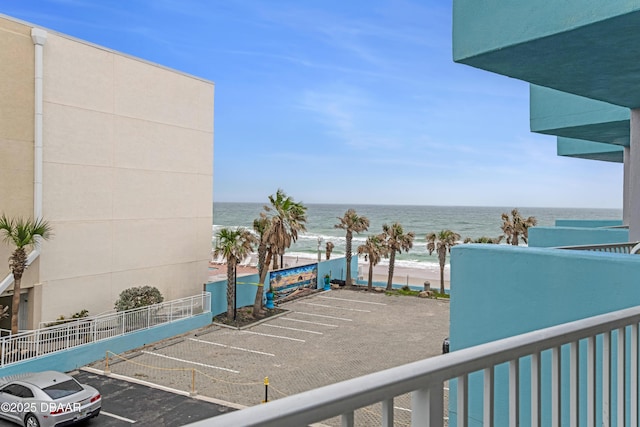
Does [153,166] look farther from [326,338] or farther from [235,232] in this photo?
[326,338]

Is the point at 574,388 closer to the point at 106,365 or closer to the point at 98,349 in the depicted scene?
the point at 106,365

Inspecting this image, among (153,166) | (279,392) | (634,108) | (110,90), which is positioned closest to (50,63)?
(110,90)

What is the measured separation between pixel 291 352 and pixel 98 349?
6395 mm

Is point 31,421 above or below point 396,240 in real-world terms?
below

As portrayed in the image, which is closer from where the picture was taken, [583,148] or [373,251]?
[583,148]

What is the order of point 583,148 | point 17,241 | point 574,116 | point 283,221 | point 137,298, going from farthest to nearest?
point 283,221 < point 137,298 < point 583,148 < point 17,241 < point 574,116

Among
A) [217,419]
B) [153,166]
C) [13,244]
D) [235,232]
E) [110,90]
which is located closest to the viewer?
[217,419]

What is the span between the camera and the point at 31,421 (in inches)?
404

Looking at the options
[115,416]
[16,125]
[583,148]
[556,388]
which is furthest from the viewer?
[583,148]

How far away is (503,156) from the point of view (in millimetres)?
119125

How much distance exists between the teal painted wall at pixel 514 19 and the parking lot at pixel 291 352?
10938 mm

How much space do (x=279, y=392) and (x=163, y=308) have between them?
7521 mm

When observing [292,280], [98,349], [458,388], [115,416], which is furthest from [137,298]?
[458,388]

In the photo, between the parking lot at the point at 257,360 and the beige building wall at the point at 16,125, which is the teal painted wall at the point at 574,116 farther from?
the beige building wall at the point at 16,125
